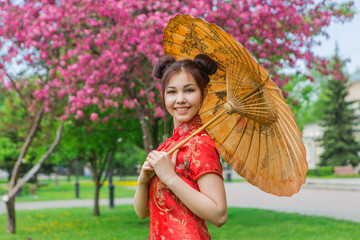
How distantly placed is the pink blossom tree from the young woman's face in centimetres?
518

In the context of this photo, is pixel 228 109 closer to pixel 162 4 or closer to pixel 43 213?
pixel 162 4

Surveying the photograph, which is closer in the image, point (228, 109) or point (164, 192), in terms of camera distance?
point (164, 192)

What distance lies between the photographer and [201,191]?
192 centimetres

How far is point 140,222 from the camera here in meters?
10.7

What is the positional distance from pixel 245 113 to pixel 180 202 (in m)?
0.61

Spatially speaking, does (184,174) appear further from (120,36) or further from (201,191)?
(120,36)

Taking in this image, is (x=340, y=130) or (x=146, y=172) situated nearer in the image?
(x=146, y=172)

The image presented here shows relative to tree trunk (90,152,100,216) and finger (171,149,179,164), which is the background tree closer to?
tree trunk (90,152,100,216)

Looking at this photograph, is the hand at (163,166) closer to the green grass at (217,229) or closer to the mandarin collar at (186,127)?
the mandarin collar at (186,127)

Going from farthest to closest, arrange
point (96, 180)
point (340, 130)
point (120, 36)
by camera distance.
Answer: point (340, 130)
point (96, 180)
point (120, 36)

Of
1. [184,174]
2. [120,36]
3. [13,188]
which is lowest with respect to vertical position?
[13,188]

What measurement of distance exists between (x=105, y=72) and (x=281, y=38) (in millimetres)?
3609

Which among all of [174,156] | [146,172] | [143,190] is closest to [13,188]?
[143,190]

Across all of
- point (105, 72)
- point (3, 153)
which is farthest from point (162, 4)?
point (3, 153)
